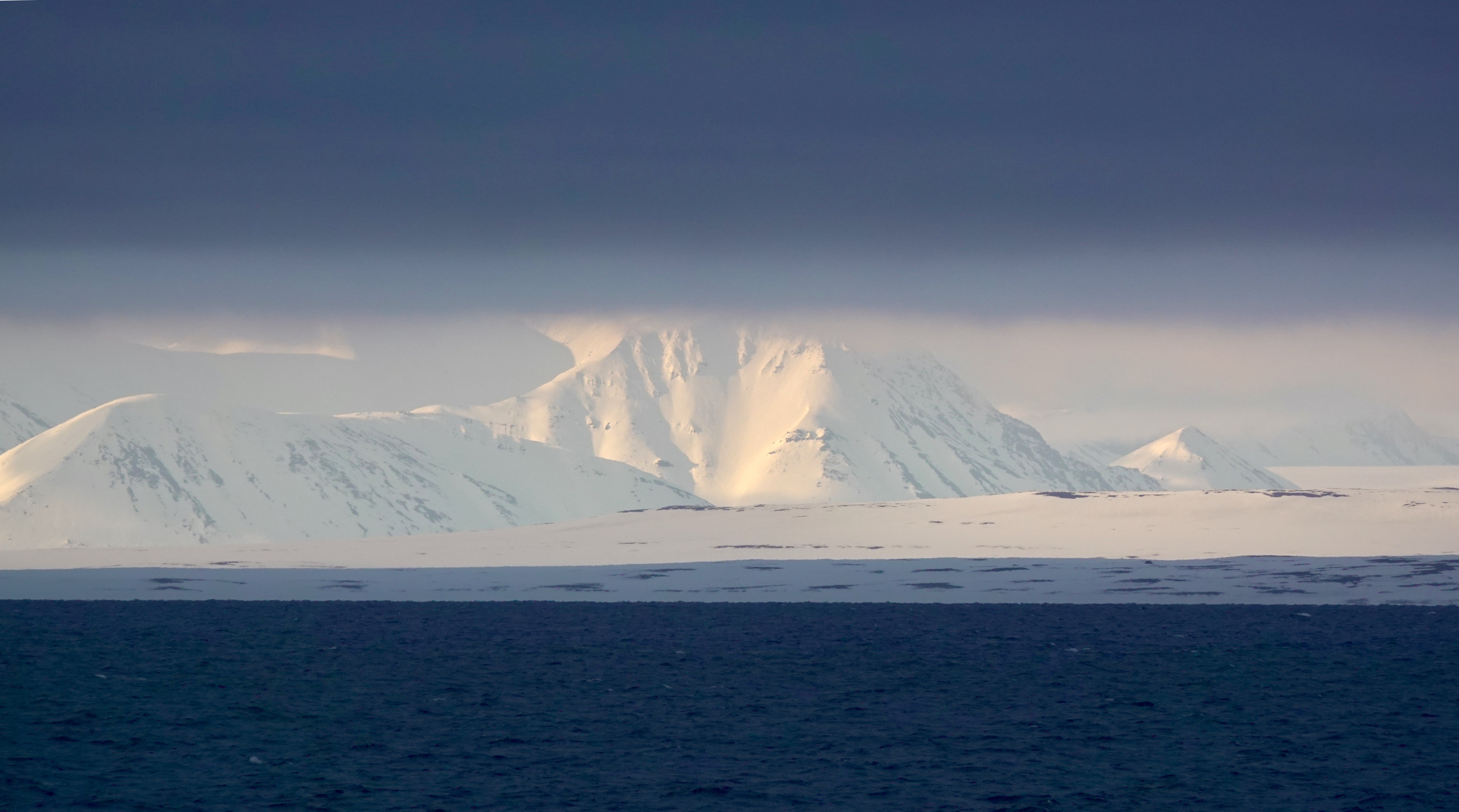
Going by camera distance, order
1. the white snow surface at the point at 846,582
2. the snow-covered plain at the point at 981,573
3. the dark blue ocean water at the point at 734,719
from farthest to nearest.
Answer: the snow-covered plain at the point at 981,573, the white snow surface at the point at 846,582, the dark blue ocean water at the point at 734,719

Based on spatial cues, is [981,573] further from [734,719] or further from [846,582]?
[734,719]

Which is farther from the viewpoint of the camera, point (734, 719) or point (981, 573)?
point (981, 573)

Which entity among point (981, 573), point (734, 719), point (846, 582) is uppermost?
point (981, 573)

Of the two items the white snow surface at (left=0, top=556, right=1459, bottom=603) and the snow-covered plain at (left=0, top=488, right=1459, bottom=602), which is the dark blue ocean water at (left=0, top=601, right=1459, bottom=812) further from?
the snow-covered plain at (left=0, top=488, right=1459, bottom=602)

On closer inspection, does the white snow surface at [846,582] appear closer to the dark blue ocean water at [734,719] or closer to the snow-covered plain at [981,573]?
the snow-covered plain at [981,573]

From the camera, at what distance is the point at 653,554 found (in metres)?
199

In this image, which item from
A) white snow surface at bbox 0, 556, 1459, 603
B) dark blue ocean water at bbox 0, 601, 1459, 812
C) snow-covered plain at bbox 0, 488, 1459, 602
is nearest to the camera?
dark blue ocean water at bbox 0, 601, 1459, 812

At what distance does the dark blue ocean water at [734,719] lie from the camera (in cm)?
4897

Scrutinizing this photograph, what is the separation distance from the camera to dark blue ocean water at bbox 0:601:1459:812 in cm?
4897

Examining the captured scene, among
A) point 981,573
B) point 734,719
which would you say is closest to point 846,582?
point 981,573

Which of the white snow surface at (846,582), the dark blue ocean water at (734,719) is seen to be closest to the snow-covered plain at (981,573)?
the white snow surface at (846,582)

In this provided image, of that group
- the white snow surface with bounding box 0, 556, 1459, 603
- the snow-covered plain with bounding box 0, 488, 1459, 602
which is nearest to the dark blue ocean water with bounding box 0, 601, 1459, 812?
the white snow surface with bounding box 0, 556, 1459, 603

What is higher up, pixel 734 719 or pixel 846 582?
pixel 846 582

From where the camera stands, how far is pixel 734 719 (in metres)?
67.3
